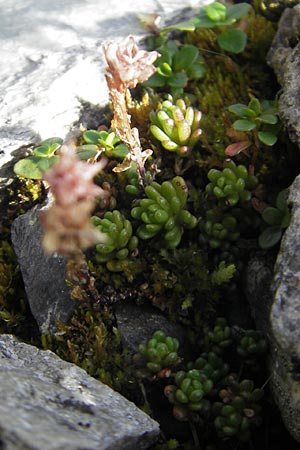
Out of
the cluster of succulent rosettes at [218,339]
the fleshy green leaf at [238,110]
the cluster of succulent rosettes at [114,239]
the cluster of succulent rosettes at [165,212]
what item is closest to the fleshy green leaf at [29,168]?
the cluster of succulent rosettes at [114,239]

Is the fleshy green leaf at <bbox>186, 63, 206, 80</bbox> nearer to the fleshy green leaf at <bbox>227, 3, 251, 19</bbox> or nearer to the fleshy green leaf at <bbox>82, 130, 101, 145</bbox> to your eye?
the fleshy green leaf at <bbox>227, 3, 251, 19</bbox>

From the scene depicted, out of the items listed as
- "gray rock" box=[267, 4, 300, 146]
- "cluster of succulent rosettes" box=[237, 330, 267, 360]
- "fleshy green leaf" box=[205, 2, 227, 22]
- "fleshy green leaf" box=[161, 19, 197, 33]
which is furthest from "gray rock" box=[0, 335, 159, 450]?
"fleshy green leaf" box=[205, 2, 227, 22]

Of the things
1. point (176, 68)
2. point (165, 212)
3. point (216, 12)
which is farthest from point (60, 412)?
point (216, 12)

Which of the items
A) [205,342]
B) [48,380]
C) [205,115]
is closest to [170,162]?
[205,115]

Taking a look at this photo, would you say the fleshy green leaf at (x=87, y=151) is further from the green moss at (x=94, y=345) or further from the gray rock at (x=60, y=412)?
the gray rock at (x=60, y=412)

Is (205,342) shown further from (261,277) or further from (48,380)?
(48,380)
